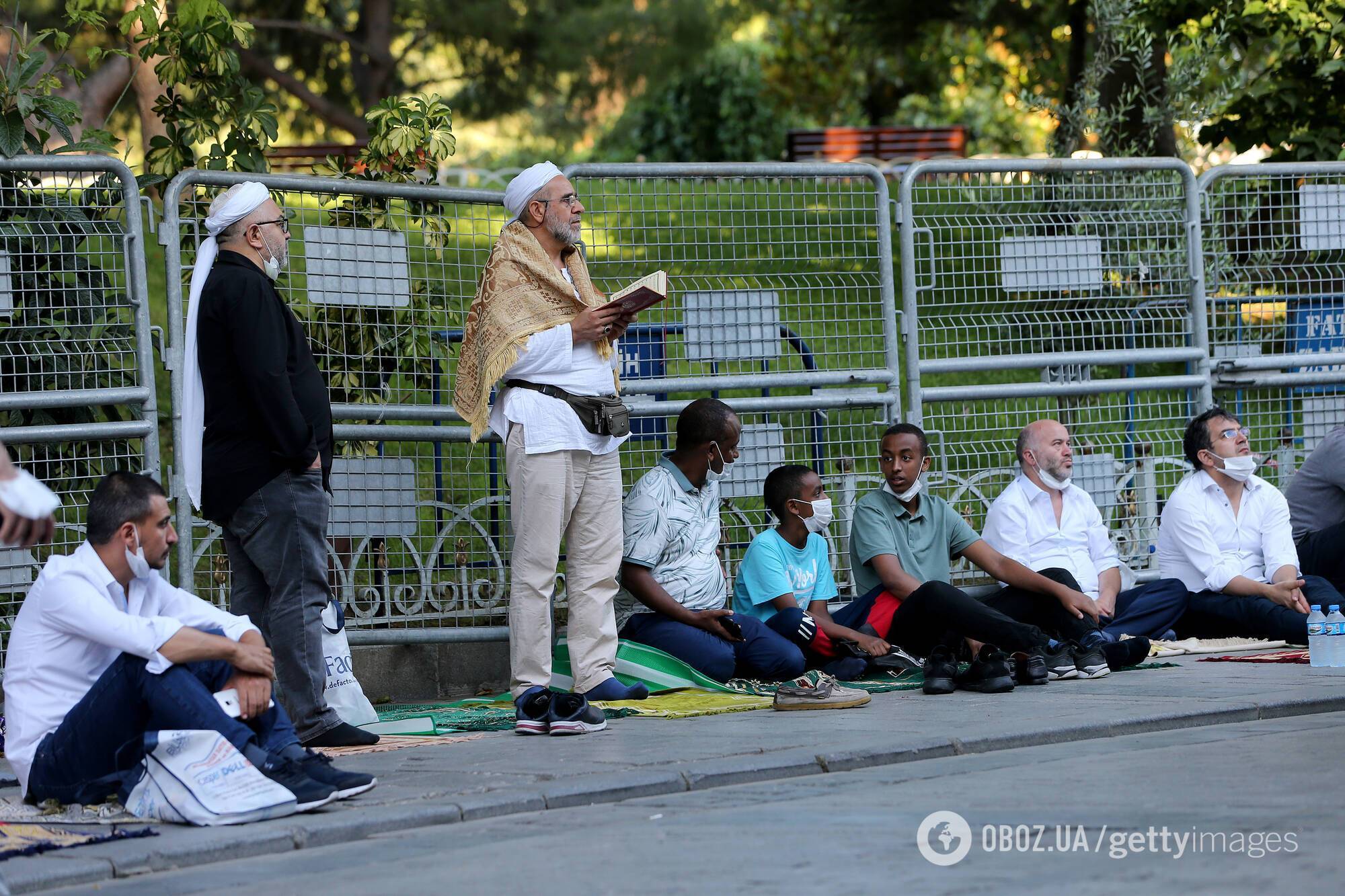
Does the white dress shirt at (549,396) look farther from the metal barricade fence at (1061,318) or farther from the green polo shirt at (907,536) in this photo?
the metal barricade fence at (1061,318)

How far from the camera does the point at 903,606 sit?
881cm

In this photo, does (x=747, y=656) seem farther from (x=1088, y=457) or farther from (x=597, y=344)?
(x=1088, y=457)

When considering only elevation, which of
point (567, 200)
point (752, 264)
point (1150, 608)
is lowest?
point (1150, 608)

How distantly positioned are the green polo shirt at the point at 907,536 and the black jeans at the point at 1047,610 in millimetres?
338

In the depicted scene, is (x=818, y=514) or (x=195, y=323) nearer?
(x=195, y=323)

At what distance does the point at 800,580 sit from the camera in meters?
8.88

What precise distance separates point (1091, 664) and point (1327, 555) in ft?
7.47

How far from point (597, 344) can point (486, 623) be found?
1862 millimetres

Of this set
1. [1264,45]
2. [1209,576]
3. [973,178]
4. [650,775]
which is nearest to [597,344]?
[650,775]

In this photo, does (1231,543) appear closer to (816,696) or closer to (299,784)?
(816,696)

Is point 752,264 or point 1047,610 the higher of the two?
point 752,264

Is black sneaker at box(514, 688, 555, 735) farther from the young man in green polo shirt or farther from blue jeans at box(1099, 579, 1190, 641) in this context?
blue jeans at box(1099, 579, 1190, 641)

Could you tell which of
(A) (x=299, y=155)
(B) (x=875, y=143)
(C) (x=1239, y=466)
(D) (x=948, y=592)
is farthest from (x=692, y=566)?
(B) (x=875, y=143)

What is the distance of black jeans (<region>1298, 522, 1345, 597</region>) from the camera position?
9.89 meters
